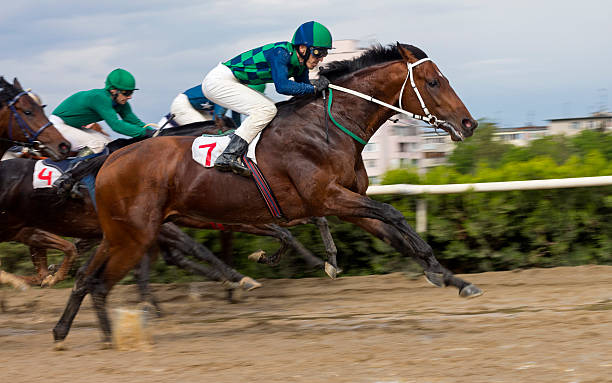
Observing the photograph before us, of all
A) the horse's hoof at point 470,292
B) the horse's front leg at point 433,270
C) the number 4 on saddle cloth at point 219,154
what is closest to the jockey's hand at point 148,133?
the number 4 on saddle cloth at point 219,154

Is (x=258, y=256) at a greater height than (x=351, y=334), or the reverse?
(x=258, y=256)

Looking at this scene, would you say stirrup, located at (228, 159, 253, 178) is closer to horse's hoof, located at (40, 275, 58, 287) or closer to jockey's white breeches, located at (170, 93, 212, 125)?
jockey's white breeches, located at (170, 93, 212, 125)

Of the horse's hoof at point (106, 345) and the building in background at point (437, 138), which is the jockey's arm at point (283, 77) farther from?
the horse's hoof at point (106, 345)

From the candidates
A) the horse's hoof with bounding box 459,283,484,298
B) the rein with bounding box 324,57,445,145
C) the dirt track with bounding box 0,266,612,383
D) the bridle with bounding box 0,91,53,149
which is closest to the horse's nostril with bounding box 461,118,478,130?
the rein with bounding box 324,57,445,145

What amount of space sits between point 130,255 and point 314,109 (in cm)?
161

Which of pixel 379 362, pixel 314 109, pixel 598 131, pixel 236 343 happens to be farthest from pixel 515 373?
pixel 598 131

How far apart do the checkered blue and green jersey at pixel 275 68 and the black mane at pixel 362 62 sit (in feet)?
0.58

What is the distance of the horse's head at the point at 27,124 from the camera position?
19.1ft

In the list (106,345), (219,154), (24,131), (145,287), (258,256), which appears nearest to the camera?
(106,345)

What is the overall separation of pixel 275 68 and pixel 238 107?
0.43 m

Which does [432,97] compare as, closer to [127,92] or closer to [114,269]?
[114,269]

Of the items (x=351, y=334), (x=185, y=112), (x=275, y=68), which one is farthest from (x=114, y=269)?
(x=185, y=112)

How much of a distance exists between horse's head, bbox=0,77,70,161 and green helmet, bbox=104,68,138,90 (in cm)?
62

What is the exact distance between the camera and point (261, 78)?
524 centimetres
